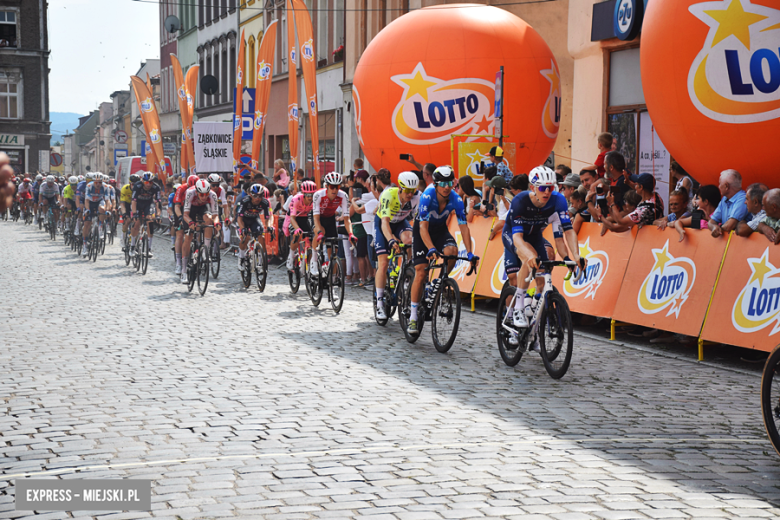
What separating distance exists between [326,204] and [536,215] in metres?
5.46

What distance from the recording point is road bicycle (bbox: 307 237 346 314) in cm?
1352

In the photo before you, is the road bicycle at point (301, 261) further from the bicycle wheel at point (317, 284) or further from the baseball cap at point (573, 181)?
the baseball cap at point (573, 181)

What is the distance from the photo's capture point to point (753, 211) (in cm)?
966

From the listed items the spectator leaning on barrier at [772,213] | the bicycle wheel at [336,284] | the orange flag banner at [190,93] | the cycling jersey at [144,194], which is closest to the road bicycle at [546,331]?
the spectator leaning on barrier at [772,213]

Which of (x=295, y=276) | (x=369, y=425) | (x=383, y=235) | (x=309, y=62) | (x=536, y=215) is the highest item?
(x=309, y=62)

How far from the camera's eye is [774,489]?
533cm

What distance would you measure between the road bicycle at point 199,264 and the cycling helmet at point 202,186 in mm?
597

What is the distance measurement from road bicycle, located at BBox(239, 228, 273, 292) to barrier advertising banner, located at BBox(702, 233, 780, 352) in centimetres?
843

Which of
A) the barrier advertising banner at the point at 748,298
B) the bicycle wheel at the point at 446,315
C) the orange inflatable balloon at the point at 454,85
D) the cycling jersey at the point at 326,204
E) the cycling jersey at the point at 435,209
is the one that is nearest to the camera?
the barrier advertising banner at the point at 748,298

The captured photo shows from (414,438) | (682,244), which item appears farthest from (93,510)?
(682,244)

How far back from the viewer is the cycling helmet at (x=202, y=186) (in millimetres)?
16172

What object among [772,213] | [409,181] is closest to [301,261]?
[409,181]

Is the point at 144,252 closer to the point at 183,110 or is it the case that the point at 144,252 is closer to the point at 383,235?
the point at 383,235

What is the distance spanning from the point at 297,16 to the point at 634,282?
49.9 ft
